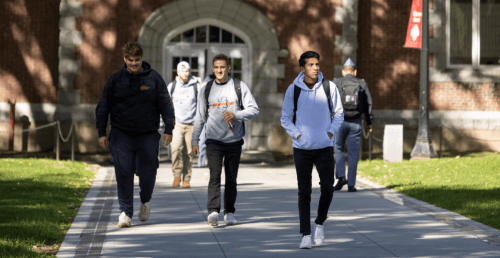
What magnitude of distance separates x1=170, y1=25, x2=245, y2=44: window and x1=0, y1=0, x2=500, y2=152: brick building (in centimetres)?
3

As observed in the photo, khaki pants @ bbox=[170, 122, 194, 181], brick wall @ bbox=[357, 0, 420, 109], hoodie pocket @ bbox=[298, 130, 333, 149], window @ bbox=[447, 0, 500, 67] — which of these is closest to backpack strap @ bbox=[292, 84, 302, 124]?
hoodie pocket @ bbox=[298, 130, 333, 149]

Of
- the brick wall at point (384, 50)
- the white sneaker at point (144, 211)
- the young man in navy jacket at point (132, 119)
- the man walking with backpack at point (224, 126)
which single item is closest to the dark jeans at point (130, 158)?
the young man in navy jacket at point (132, 119)

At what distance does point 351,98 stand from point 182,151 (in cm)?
266

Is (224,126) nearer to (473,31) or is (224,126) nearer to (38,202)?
(38,202)

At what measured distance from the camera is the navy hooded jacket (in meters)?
6.25

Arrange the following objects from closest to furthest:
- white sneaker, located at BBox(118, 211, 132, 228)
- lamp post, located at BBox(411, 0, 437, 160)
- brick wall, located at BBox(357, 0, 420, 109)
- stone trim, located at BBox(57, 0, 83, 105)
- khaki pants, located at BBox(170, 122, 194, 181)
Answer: white sneaker, located at BBox(118, 211, 132, 228) → khaki pants, located at BBox(170, 122, 194, 181) → lamp post, located at BBox(411, 0, 437, 160) → stone trim, located at BBox(57, 0, 83, 105) → brick wall, located at BBox(357, 0, 420, 109)

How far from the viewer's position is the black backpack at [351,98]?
8.92 meters

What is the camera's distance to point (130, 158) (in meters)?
6.35

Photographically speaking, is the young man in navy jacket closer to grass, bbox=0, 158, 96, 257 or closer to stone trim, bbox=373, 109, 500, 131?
grass, bbox=0, 158, 96, 257

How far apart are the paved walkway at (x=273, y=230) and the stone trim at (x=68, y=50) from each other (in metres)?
6.66

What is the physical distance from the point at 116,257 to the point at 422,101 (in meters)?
9.12

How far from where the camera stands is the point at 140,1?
15023mm

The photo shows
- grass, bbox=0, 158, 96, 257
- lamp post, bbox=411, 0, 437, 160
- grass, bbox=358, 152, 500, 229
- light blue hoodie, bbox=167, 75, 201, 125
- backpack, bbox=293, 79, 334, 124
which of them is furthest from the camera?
lamp post, bbox=411, 0, 437, 160

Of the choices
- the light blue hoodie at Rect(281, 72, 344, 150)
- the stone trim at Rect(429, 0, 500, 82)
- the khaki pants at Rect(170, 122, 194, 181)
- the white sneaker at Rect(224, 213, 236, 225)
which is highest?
the stone trim at Rect(429, 0, 500, 82)
